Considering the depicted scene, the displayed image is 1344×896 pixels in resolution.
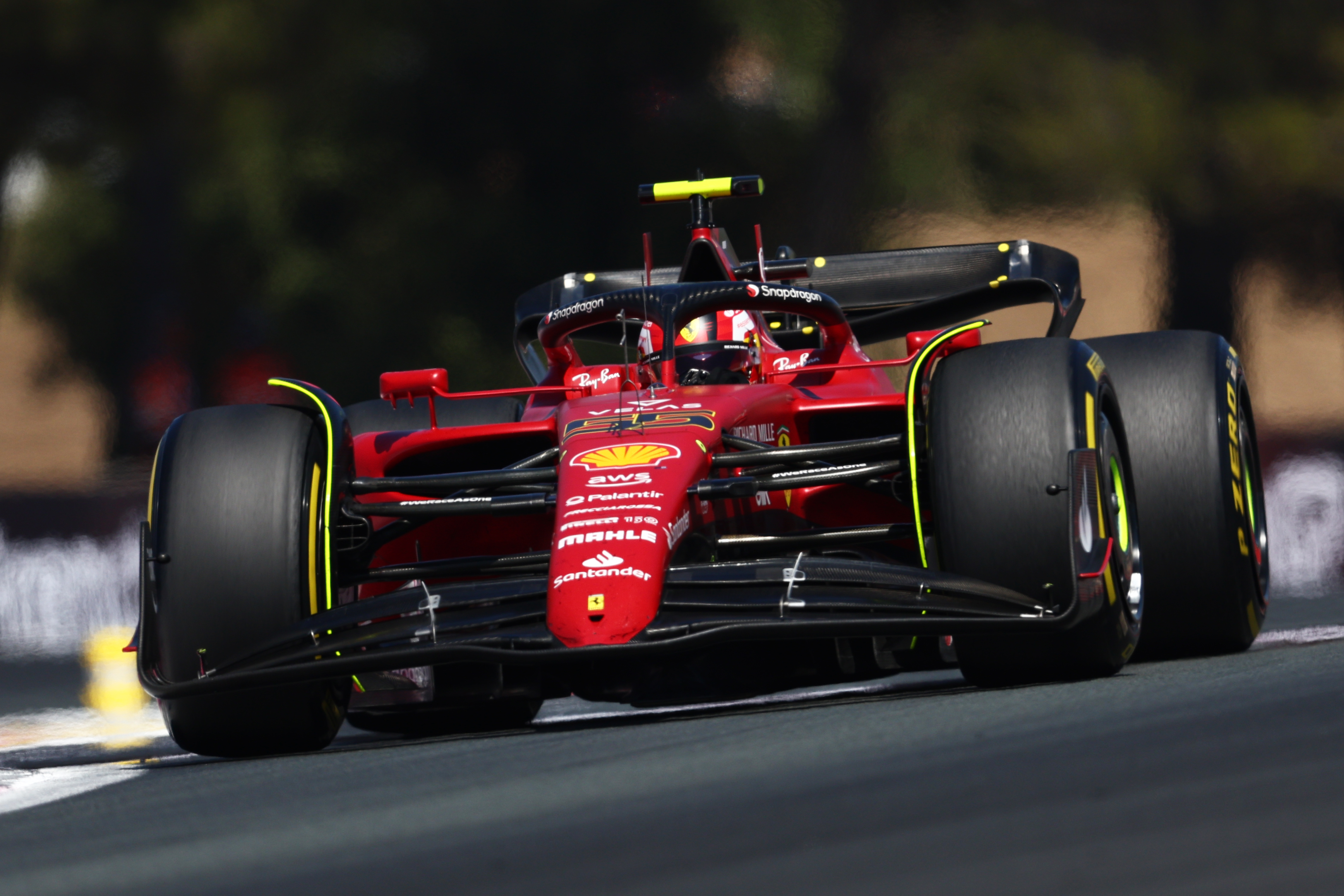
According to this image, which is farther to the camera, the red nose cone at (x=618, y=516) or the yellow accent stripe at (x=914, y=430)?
the yellow accent stripe at (x=914, y=430)

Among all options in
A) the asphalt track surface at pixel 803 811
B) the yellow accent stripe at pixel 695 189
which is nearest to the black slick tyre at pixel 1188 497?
the asphalt track surface at pixel 803 811

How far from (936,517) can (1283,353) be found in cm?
826

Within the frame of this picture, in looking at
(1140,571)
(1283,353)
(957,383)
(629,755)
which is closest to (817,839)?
(629,755)

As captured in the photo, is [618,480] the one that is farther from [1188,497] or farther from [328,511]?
[1188,497]

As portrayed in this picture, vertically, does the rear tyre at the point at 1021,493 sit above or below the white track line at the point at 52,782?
above

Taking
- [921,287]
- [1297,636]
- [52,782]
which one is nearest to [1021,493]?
[1297,636]

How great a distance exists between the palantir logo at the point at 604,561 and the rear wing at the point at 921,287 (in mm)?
Answer: 3090

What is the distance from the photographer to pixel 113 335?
14383 mm

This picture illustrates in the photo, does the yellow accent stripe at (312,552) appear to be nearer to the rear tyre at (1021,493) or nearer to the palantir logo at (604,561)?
the palantir logo at (604,561)

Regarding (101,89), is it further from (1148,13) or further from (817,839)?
(817,839)

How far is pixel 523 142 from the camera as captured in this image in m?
15.4

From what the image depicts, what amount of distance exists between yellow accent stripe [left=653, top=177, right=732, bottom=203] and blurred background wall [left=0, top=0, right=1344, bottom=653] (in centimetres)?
529

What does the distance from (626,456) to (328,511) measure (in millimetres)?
818

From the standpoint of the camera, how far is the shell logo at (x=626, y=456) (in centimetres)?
486
